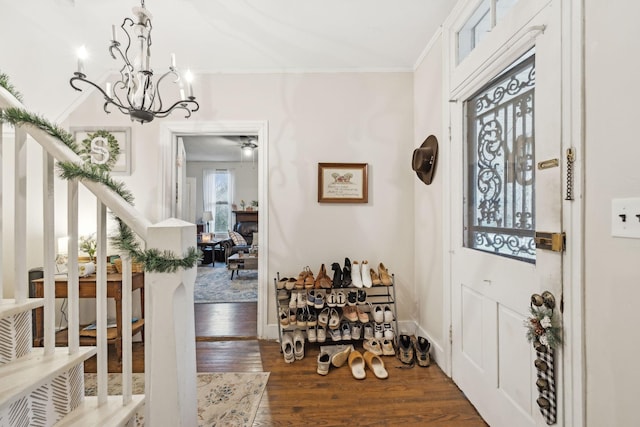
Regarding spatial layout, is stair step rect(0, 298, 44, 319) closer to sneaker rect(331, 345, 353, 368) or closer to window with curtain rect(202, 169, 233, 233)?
sneaker rect(331, 345, 353, 368)

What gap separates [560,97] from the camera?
3.60ft

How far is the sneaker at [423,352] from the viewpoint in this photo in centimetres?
218

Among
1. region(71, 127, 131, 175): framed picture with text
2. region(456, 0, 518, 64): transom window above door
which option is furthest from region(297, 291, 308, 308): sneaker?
region(456, 0, 518, 64): transom window above door

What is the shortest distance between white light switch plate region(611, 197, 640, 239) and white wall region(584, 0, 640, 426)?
0.06 ft

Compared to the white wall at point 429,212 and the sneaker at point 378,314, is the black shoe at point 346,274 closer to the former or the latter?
the sneaker at point 378,314

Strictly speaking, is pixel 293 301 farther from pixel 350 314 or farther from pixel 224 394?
pixel 224 394

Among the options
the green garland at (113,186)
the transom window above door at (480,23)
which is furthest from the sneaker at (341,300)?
the transom window above door at (480,23)

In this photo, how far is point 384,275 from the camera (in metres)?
2.49

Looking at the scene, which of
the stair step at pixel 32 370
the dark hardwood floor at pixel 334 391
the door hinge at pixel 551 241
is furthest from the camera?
the dark hardwood floor at pixel 334 391

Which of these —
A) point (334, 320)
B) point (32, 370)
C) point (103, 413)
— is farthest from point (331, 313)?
point (32, 370)

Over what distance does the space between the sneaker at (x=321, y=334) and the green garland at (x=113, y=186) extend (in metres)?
1.68

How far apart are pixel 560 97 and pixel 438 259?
1382mm

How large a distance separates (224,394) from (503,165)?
2.15m

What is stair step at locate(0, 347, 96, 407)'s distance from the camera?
833 mm
